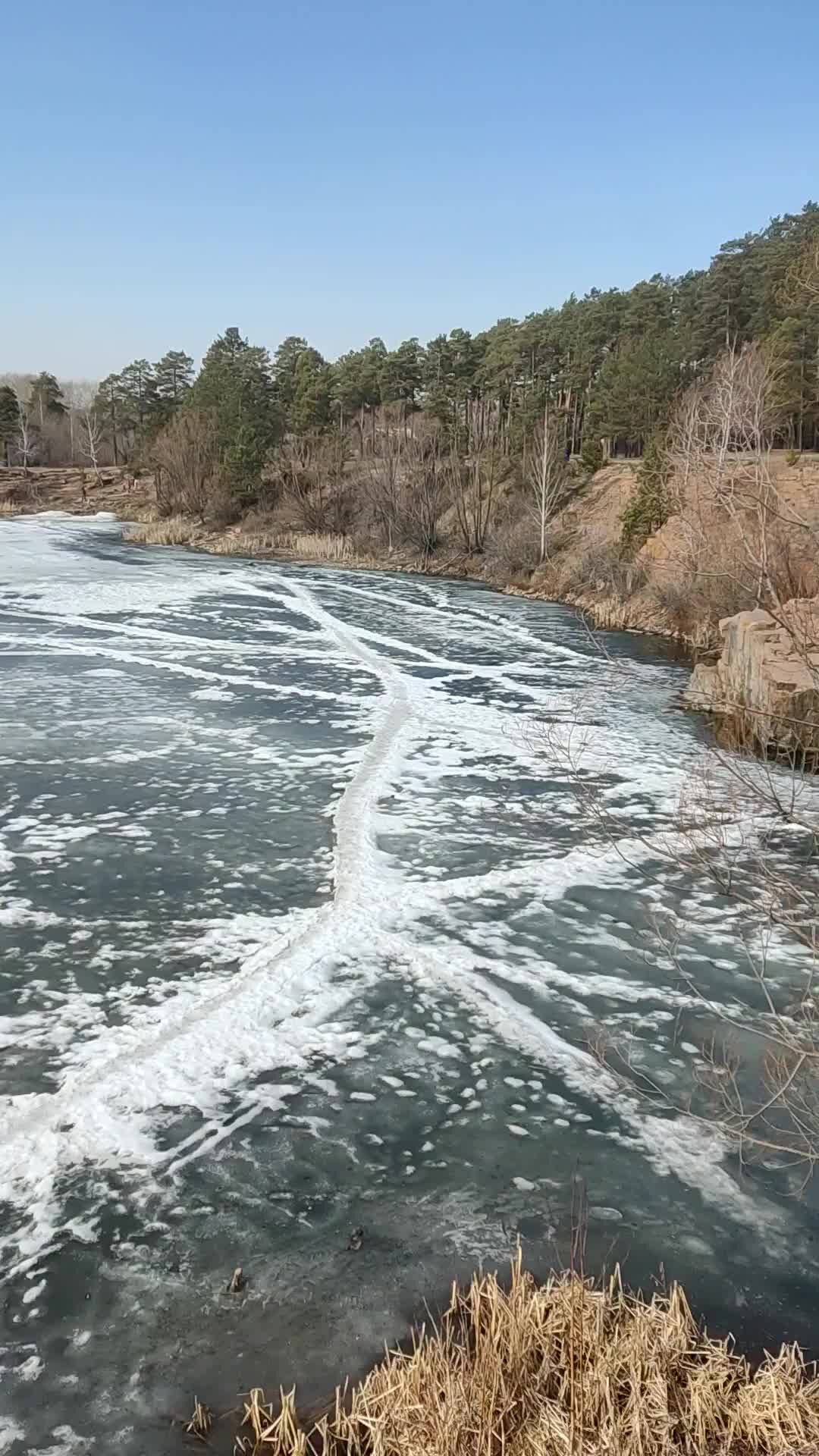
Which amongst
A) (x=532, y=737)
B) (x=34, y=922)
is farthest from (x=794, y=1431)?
(x=532, y=737)

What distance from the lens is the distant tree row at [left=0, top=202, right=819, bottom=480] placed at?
40.8 meters

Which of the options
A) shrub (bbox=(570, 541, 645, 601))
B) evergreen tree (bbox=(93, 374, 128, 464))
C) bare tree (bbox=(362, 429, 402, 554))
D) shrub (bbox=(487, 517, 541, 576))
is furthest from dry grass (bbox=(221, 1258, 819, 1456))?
evergreen tree (bbox=(93, 374, 128, 464))

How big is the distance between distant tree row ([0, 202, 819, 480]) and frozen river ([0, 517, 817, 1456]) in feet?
72.4

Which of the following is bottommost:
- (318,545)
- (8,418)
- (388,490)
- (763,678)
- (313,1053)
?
(313,1053)

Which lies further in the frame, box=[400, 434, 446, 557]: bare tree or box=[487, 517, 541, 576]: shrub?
box=[400, 434, 446, 557]: bare tree

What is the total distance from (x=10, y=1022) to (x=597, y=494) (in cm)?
3606

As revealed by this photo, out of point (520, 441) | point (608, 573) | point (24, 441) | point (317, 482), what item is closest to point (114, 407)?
point (24, 441)

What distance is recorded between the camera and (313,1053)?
19.2ft

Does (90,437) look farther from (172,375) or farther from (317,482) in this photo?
(317,482)

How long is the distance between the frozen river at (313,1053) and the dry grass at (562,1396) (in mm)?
302

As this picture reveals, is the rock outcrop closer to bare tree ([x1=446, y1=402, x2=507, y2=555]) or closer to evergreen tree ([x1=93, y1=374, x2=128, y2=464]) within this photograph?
bare tree ([x1=446, y1=402, x2=507, y2=555])

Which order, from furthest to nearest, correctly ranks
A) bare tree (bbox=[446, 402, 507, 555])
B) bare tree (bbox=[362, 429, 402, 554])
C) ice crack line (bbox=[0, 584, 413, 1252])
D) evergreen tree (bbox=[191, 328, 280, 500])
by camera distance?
evergreen tree (bbox=[191, 328, 280, 500]) → bare tree (bbox=[362, 429, 402, 554]) → bare tree (bbox=[446, 402, 507, 555]) → ice crack line (bbox=[0, 584, 413, 1252])

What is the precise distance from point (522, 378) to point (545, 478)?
29523mm

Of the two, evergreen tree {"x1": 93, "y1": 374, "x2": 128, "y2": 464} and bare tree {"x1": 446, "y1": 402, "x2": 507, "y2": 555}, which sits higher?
evergreen tree {"x1": 93, "y1": 374, "x2": 128, "y2": 464}
